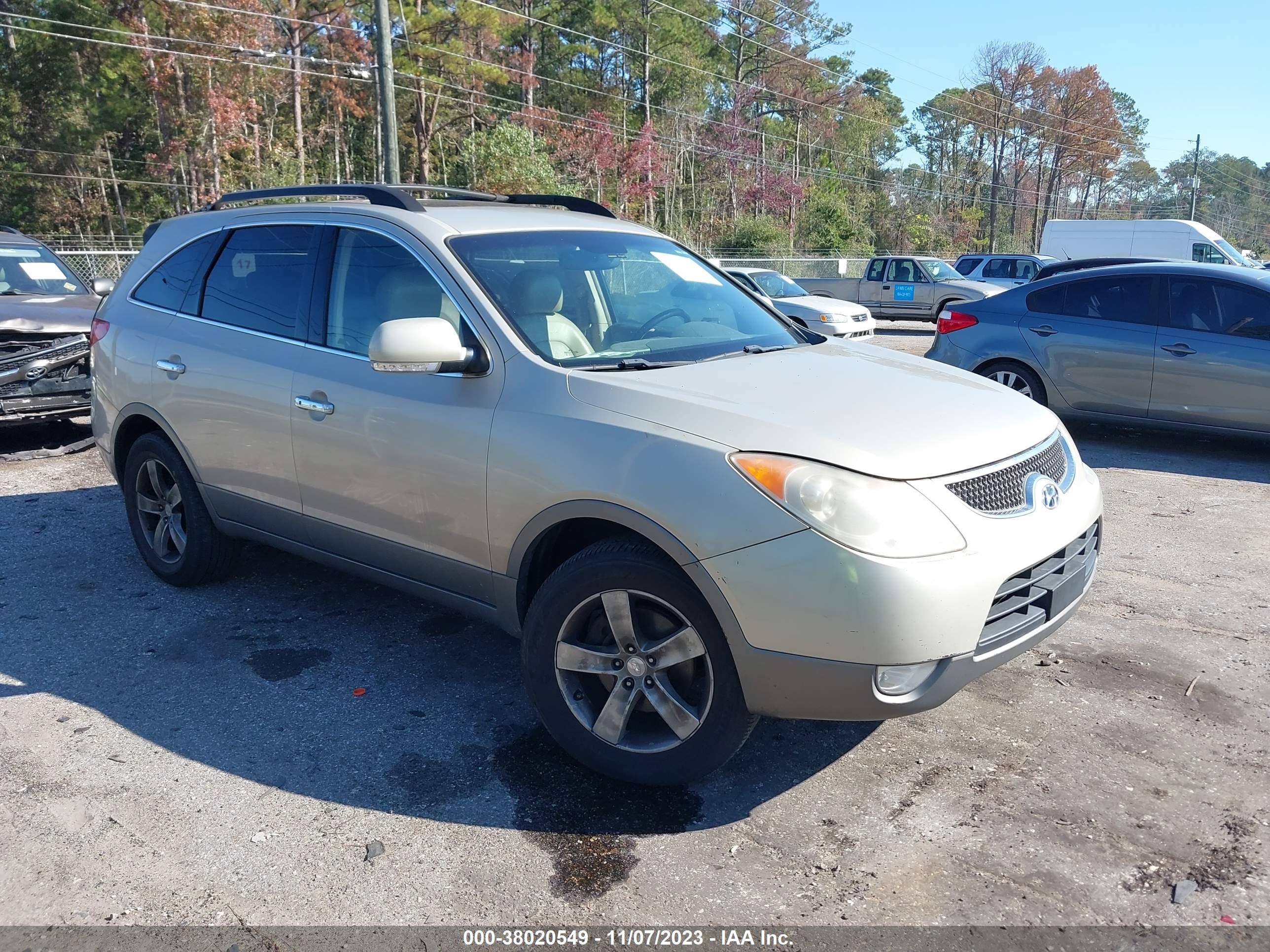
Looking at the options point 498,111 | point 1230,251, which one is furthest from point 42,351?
point 498,111

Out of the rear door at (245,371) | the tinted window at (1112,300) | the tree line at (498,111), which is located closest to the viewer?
the rear door at (245,371)

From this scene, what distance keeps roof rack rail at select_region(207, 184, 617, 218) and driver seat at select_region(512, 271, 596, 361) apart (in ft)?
2.96

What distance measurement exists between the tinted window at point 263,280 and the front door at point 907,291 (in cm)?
1925

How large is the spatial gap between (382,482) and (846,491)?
1883 millimetres

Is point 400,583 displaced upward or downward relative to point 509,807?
upward

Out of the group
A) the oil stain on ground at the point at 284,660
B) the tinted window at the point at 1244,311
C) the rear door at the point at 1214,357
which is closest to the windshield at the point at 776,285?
the rear door at the point at 1214,357

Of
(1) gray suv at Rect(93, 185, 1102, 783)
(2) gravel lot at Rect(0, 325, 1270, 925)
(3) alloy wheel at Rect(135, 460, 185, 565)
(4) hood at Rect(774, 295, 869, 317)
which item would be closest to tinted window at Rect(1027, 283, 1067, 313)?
(2) gravel lot at Rect(0, 325, 1270, 925)

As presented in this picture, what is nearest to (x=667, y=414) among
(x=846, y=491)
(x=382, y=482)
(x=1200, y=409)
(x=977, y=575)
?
(x=846, y=491)

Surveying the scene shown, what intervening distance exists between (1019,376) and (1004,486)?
21.0 feet

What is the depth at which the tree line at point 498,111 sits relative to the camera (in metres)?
32.9

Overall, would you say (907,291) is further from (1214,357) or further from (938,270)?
(1214,357)

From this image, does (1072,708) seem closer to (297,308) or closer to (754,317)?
(754,317)

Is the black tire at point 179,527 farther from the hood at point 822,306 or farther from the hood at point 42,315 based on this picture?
the hood at point 822,306

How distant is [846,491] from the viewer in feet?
9.23
